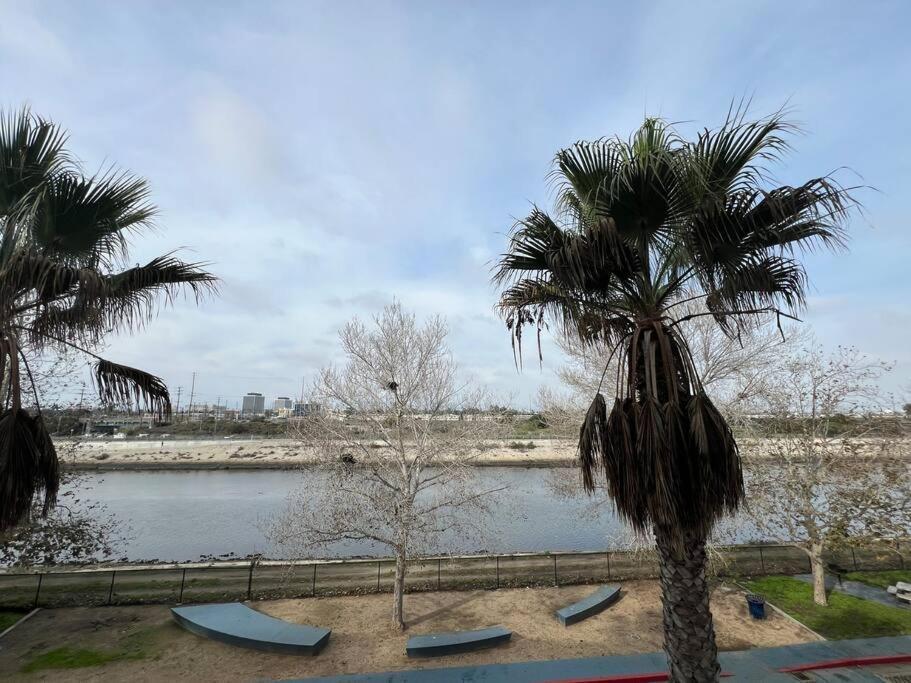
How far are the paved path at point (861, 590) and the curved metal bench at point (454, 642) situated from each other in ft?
30.3

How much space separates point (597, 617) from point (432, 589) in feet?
13.6

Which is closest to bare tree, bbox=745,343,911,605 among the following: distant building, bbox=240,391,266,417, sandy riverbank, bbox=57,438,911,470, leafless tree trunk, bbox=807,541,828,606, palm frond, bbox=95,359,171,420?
leafless tree trunk, bbox=807,541,828,606

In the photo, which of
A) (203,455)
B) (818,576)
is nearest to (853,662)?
(818,576)

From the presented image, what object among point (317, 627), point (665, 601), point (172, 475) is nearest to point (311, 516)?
point (317, 627)

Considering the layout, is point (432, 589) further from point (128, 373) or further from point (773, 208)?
point (773, 208)

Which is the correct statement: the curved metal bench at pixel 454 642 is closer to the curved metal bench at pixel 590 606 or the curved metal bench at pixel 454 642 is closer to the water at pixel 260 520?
the curved metal bench at pixel 590 606

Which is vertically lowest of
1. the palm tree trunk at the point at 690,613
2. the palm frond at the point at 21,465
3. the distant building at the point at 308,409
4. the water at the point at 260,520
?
the water at the point at 260,520

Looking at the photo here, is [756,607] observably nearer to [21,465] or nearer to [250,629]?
[250,629]

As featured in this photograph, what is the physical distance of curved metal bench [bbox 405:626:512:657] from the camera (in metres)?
8.06

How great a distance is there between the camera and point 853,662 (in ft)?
24.6

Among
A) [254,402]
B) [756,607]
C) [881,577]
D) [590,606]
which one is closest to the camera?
[756,607]

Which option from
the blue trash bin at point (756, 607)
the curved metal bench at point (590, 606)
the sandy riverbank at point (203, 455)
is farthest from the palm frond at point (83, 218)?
the sandy riverbank at point (203, 455)

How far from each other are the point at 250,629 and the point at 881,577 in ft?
53.1

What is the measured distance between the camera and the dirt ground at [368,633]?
771cm
